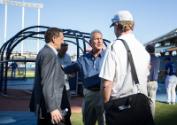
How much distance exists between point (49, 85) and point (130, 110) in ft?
3.79

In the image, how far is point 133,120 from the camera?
3861mm

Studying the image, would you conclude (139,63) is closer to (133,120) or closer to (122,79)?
(122,79)

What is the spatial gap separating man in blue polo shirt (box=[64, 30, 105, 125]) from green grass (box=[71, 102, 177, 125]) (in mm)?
3711

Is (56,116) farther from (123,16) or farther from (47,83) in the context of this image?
(123,16)

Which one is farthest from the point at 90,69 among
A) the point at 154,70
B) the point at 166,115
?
the point at 166,115

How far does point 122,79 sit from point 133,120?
0.41 metres

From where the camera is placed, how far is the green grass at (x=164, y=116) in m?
9.66

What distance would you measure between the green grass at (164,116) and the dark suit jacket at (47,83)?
4.98 m

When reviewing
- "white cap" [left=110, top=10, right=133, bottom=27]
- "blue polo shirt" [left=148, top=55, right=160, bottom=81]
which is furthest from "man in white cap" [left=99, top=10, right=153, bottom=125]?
"blue polo shirt" [left=148, top=55, right=160, bottom=81]

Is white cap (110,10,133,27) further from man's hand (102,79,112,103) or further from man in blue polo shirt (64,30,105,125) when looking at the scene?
man in blue polo shirt (64,30,105,125)

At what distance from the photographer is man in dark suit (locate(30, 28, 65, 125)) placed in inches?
182

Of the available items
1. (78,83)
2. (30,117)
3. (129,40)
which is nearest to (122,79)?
(129,40)

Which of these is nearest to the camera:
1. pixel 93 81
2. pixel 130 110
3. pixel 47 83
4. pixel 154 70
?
pixel 130 110

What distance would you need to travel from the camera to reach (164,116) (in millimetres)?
10641
